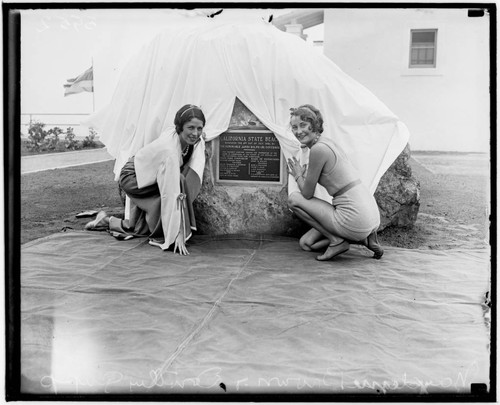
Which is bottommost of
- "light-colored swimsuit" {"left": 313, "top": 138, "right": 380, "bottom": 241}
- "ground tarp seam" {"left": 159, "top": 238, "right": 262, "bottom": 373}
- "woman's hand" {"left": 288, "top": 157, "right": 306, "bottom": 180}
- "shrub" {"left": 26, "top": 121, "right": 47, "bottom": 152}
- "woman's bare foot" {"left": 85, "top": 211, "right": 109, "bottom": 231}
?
"ground tarp seam" {"left": 159, "top": 238, "right": 262, "bottom": 373}

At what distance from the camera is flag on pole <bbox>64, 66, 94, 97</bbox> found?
398cm

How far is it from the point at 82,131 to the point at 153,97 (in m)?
1.20

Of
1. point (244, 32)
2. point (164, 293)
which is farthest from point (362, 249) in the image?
point (244, 32)

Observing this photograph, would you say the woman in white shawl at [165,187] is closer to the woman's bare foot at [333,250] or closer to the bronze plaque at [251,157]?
the bronze plaque at [251,157]

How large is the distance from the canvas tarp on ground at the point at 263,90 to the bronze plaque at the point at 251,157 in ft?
0.34

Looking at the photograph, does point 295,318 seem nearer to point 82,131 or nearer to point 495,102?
point 495,102

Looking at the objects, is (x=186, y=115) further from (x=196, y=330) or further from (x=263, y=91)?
(x=196, y=330)

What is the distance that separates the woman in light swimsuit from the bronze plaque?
0.59m

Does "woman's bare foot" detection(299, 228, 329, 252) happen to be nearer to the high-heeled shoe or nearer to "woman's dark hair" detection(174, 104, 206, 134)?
the high-heeled shoe

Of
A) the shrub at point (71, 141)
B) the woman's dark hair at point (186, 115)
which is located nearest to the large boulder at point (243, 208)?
the woman's dark hair at point (186, 115)

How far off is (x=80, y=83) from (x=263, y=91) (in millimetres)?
2038

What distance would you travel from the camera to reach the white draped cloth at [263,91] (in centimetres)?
551

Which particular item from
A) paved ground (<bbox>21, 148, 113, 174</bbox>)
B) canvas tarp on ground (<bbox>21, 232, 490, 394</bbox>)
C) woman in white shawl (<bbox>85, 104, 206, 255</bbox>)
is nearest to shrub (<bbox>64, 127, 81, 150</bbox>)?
paved ground (<bbox>21, 148, 113, 174</bbox>)

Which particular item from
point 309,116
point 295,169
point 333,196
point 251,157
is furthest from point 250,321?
point 251,157
